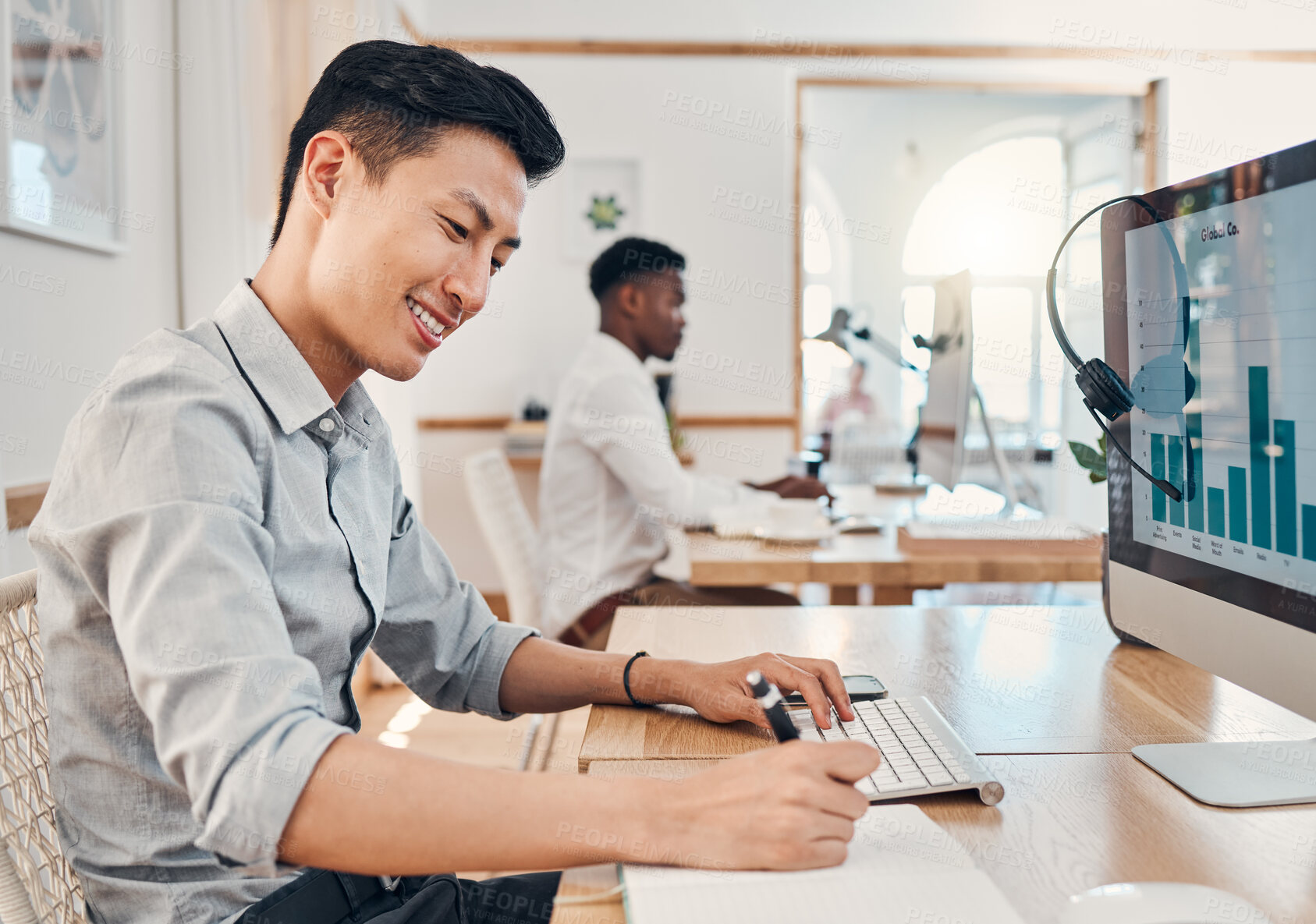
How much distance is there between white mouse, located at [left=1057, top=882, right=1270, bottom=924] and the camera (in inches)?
21.0

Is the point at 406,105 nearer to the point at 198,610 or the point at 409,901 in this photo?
the point at 198,610

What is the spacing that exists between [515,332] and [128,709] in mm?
3629

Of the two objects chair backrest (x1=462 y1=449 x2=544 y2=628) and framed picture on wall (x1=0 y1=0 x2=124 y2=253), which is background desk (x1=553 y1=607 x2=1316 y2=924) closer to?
chair backrest (x1=462 y1=449 x2=544 y2=628)

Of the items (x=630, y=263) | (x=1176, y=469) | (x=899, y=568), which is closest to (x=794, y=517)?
(x=899, y=568)

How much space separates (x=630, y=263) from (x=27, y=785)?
215 centimetres

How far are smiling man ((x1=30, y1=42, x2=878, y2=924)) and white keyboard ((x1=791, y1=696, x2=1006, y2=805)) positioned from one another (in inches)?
1.1

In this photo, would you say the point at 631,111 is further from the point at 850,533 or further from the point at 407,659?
the point at 407,659

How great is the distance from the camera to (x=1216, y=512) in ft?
2.69

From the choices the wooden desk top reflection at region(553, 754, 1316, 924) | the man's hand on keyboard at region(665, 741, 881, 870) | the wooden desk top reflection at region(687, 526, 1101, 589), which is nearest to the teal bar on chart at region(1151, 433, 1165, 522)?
the wooden desk top reflection at region(553, 754, 1316, 924)

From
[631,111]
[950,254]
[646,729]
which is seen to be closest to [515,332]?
[631,111]

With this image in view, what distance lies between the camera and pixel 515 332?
429 centimetres

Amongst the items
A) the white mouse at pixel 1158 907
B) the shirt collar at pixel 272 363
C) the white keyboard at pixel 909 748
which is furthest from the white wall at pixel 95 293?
the white mouse at pixel 1158 907

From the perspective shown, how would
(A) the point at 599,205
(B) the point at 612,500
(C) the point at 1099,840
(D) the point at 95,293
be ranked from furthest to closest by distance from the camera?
(A) the point at 599,205, (B) the point at 612,500, (D) the point at 95,293, (C) the point at 1099,840

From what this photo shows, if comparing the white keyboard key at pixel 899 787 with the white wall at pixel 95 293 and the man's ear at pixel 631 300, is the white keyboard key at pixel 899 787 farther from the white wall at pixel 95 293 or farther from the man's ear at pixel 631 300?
the man's ear at pixel 631 300
